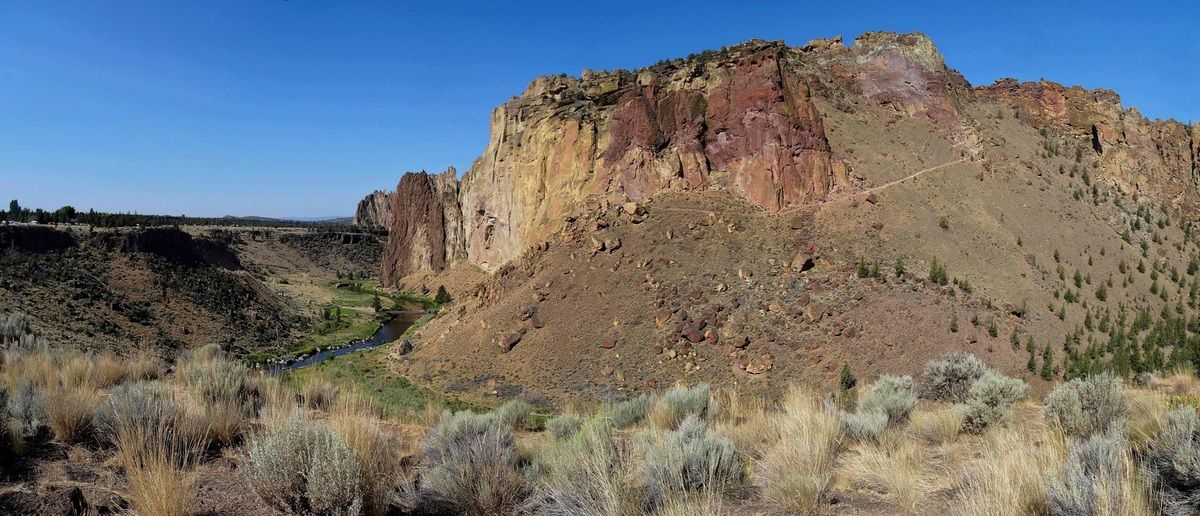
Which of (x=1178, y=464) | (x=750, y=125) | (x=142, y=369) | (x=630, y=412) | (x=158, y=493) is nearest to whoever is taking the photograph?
(x=158, y=493)

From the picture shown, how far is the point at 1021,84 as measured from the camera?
47.0 metres

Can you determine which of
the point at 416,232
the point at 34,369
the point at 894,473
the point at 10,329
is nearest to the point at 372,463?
the point at 894,473

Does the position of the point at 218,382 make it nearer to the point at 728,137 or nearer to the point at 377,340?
the point at 728,137

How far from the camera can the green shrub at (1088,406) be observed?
6438 mm

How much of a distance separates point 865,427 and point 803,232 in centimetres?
1976

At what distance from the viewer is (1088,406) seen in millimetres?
6723

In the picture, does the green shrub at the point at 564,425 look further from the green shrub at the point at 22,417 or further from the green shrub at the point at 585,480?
the green shrub at the point at 22,417

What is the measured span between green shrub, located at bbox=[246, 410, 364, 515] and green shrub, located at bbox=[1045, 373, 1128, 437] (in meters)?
7.17

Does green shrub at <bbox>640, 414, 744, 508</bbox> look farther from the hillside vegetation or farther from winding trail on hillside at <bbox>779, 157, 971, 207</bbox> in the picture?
winding trail on hillside at <bbox>779, 157, 971, 207</bbox>

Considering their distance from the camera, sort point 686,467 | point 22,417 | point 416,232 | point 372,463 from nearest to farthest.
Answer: point 372,463, point 686,467, point 22,417, point 416,232

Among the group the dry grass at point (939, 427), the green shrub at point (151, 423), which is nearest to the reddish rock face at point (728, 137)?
the dry grass at point (939, 427)

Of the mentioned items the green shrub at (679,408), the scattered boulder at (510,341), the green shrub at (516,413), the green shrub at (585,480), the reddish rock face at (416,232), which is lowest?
the scattered boulder at (510,341)

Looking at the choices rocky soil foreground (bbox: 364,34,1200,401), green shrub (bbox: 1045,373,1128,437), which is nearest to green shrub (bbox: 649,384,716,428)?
green shrub (bbox: 1045,373,1128,437)

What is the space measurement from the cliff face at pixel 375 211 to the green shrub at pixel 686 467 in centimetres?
15529
